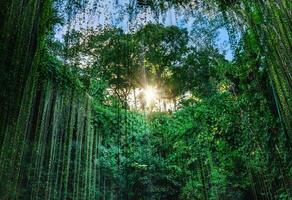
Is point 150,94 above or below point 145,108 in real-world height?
above

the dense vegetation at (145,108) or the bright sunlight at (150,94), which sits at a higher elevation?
the bright sunlight at (150,94)

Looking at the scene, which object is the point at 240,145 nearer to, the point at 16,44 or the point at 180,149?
the point at 180,149

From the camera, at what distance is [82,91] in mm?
8945

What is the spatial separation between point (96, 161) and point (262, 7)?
684cm

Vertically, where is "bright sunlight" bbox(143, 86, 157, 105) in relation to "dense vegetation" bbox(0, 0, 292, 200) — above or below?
above

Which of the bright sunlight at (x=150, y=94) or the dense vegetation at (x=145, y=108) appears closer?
the dense vegetation at (x=145, y=108)

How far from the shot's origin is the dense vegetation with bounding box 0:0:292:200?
173 inches

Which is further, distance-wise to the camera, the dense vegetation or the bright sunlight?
the bright sunlight

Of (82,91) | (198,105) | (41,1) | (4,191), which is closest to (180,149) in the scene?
(198,105)

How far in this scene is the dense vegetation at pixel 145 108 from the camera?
173 inches

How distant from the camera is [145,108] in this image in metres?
14.8

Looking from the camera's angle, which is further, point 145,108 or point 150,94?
point 150,94

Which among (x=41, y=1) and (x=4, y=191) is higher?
(x=41, y=1)

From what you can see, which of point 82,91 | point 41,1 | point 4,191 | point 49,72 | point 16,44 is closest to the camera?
point 16,44
